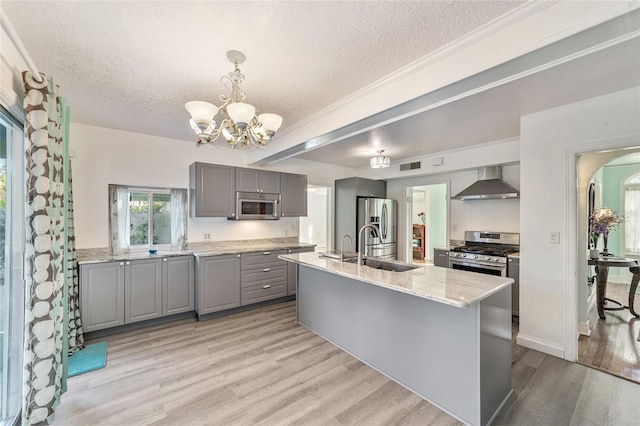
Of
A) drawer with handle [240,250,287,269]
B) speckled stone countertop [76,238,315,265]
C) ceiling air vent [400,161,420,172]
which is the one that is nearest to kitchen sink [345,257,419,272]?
drawer with handle [240,250,287,269]

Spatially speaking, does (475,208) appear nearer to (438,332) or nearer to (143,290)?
(438,332)

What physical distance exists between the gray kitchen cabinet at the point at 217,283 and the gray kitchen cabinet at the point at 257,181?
3.75 ft

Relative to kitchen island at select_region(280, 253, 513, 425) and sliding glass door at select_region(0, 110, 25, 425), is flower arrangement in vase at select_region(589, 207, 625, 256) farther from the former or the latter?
sliding glass door at select_region(0, 110, 25, 425)

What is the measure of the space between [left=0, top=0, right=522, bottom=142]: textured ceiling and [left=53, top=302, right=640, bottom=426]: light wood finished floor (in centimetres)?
267

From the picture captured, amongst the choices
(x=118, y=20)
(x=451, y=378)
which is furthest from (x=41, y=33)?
(x=451, y=378)

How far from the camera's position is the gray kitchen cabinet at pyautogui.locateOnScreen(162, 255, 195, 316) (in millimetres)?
3715

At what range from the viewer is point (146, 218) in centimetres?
405

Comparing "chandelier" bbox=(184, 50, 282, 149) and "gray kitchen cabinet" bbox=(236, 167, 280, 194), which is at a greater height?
"chandelier" bbox=(184, 50, 282, 149)

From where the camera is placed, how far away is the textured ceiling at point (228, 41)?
1.61m

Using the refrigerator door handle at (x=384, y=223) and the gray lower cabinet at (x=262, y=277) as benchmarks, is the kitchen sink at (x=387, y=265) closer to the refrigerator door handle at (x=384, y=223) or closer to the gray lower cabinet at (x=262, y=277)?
the gray lower cabinet at (x=262, y=277)

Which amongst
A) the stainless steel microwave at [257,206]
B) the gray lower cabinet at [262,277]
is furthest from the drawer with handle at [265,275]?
the stainless steel microwave at [257,206]

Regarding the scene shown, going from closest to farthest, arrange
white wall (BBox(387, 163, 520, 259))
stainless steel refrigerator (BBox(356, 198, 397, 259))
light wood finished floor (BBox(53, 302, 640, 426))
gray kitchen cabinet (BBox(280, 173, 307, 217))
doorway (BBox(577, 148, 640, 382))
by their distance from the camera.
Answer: light wood finished floor (BBox(53, 302, 640, 426))
doorway (BBox(577, 148, 640, 382))
white wall (BBox(387, 163, 520, 259))
gray kitchen cabinet (BBox(280, 173, 307, 217))
stainless steel refrigerator (BBox(356, 198, 397, 259))

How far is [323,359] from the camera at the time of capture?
9.03 feet

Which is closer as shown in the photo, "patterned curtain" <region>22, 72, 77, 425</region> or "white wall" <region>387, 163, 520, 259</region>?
"patterned curtain" <region>22, 72, 77, 425</region>
